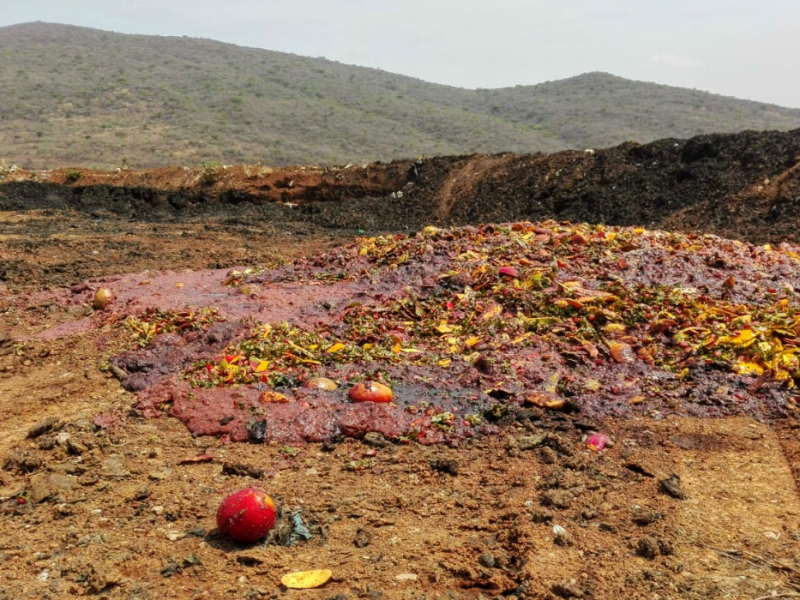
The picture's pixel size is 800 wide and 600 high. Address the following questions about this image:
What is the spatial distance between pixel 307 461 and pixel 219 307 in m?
3.06

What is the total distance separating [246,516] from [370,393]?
1.62m

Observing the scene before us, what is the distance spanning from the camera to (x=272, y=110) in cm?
4200

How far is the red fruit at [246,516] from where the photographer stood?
3059 mm

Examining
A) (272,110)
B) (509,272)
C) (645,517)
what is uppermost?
(272,110)

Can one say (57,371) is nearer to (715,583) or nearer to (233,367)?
(233,367)

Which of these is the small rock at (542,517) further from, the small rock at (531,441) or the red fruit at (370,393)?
the red fruit at (370,393)

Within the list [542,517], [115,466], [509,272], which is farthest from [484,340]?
[115,466]

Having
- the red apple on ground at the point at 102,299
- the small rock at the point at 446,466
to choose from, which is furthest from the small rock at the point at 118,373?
the small rock at the point at 446,466

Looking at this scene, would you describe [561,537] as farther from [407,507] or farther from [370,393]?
[370,393]

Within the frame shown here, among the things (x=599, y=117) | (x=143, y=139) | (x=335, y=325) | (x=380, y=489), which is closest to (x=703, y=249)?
(x=335, y=325)

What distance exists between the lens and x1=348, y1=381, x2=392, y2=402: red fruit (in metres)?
4.56

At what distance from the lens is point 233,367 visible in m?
5.07

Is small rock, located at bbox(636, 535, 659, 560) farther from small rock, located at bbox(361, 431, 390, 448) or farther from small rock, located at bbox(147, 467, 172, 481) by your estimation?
small rock, located at bbox(147, 467, 172, 481)

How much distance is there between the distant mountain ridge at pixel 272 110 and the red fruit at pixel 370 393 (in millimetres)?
28061
